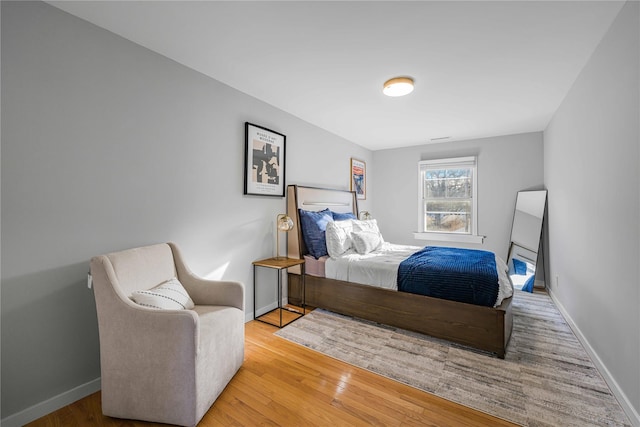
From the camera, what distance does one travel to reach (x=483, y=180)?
480 centimetres

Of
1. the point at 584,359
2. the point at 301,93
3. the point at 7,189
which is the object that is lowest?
the point at 584,359

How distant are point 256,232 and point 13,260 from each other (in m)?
1.86

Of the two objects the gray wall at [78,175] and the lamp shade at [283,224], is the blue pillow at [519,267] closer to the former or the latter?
the lamp shade at [283,224]

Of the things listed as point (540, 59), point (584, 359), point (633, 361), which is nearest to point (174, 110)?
point (540, 59)

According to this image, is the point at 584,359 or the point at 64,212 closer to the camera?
the point at 64,212

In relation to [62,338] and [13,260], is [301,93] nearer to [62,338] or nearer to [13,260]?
[13,260]

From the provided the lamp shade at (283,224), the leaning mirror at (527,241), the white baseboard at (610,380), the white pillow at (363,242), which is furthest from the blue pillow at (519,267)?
the lamp shade at (283,224)

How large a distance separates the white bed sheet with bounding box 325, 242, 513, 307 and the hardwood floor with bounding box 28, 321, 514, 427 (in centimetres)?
98

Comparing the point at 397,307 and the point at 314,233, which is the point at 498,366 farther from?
the point at 314,233

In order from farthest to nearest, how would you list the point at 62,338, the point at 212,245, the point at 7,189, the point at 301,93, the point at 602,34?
the point at 301,93 → the point at 212,245 → the point at 602,34 → the point at 62,338 → the point at 7,189

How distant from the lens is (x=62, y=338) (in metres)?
1.71

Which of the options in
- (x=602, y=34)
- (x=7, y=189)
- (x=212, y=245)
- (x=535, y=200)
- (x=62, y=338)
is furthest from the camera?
(x=535, y=200)

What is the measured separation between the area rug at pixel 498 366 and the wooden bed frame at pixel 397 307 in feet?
0.32

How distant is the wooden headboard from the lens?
3391mm
